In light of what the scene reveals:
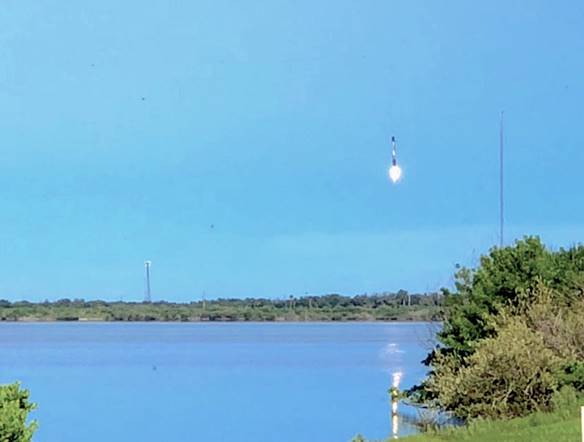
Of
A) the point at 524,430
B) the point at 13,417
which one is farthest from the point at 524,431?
the point at 13,417

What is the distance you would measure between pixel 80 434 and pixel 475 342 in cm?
1759

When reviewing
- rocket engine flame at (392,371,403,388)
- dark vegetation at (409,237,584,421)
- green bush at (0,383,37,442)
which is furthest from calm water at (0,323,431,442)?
green bush at (0,383,37,442)

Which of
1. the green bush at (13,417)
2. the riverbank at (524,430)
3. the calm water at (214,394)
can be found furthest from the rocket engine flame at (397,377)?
the green bush at (13,417)

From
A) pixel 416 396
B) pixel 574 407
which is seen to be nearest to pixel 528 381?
pixel 574 407

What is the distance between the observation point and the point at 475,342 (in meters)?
25.1

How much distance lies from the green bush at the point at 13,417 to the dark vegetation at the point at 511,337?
10.5m

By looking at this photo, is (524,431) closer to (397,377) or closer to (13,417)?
(13,417)

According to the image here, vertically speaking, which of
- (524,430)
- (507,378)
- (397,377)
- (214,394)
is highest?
(507,378)

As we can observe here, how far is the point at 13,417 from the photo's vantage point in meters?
13.6

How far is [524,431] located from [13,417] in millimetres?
8079

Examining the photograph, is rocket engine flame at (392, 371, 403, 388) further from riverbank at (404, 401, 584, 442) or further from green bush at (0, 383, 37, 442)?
green bush at (0, 383, 37, 442)

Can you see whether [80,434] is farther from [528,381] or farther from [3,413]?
[3,413]

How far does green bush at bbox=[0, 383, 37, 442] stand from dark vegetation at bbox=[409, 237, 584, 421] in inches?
412

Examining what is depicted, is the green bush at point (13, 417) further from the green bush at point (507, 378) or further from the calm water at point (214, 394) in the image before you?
the calm water at point (214, 394)
